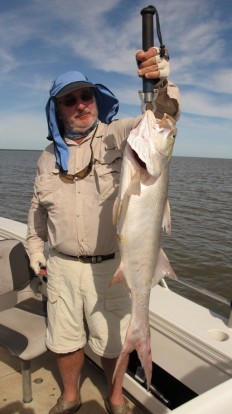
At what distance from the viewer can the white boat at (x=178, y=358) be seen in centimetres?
255

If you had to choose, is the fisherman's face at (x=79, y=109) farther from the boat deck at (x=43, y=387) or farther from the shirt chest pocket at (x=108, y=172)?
the boat deck at (x=43, y=387)

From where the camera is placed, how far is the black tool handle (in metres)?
2.04

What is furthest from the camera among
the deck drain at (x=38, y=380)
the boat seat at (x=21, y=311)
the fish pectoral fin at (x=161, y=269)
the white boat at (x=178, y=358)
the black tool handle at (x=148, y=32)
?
the deck drain at (x=38, y=380)

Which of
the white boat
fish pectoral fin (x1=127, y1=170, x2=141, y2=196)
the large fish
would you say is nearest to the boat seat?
the white boat

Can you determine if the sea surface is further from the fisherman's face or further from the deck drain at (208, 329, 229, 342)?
the fisherman's face

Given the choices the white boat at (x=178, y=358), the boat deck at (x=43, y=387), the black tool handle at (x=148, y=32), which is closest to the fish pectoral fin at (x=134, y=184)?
the black tool handle at (x=148, y=32)

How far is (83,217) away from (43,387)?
76.9 inches

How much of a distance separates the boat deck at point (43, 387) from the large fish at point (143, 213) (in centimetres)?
136

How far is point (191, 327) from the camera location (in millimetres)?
2762

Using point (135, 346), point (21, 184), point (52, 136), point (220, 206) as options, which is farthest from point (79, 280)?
point (21, 184)

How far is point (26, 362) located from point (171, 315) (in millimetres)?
1371

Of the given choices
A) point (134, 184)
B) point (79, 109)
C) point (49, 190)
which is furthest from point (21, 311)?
point (134, 184)

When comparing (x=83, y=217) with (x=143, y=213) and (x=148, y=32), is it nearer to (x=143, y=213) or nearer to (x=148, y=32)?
(x=143, y=213)

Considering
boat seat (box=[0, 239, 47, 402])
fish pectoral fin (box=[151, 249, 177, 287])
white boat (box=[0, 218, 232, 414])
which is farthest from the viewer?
boat seat (box=[0, 239, 47, 402])
